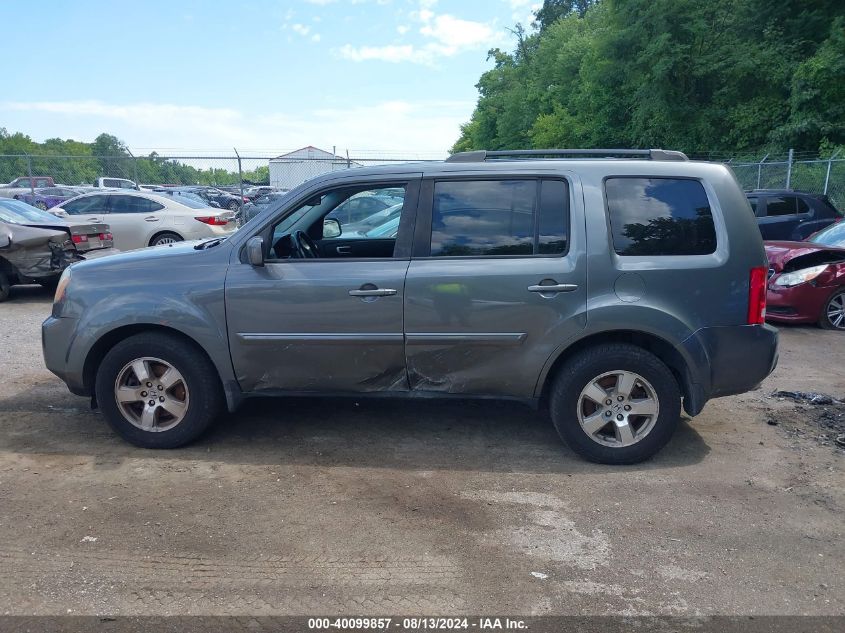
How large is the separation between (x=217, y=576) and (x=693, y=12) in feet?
93.9

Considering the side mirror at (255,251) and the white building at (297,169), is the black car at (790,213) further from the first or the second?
the side mirror at (255,251)

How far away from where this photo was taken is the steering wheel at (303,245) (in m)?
4.95

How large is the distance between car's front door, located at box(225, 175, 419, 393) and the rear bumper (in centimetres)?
184

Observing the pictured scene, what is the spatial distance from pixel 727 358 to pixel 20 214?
10464 millimetres

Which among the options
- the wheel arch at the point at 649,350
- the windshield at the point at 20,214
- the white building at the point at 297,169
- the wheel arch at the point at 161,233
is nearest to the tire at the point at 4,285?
the windshield at the point at 20,214

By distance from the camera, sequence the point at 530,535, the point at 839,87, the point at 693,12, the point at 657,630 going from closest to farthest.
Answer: the point at 657,630 < the point at 530,535 < the point at 839,87 < the point at 693,12

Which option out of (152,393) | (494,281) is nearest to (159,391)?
(152,393)

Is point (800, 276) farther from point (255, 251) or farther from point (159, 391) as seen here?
point (159, 391)

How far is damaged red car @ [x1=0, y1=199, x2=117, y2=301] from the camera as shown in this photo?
10016 mm

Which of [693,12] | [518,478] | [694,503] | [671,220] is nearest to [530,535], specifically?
[518,478]

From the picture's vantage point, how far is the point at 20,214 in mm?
10695

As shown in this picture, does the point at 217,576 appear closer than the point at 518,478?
Yes

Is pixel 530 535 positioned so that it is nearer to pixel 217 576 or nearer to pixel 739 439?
pixel 217 576

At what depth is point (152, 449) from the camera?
15.5 ft
